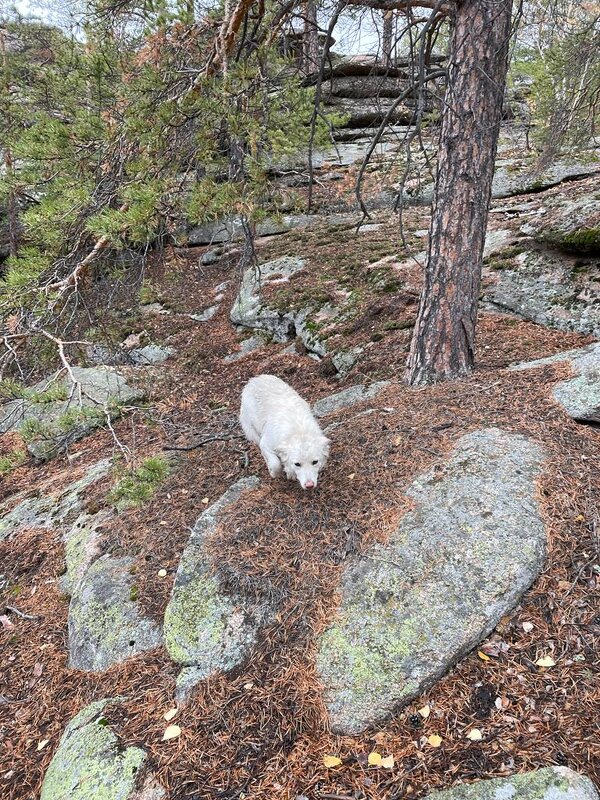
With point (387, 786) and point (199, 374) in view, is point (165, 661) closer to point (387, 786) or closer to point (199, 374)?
point (387, 786)

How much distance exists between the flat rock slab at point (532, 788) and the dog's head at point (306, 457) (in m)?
2.13

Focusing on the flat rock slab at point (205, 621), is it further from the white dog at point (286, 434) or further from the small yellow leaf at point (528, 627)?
the small yellow leaf at point (528, 627)

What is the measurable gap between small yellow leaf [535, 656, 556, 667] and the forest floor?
0.04m

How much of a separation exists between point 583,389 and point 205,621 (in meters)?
3.71

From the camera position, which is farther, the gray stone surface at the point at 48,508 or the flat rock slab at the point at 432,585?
the gray stone surface at the point at 48,508

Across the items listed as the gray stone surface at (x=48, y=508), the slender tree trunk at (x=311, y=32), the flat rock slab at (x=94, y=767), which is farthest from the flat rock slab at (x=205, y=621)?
the slender tree trunk at (x=311, y=32)

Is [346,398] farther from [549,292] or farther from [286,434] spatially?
[549,292]

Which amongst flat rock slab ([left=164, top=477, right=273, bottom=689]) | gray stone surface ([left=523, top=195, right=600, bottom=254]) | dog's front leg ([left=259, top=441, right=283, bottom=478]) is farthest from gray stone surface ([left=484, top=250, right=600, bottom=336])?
flat rock slab ([left=164, top=477, right=273, bottom=689])

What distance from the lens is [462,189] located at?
16.0ft

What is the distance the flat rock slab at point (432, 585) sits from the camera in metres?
2.84

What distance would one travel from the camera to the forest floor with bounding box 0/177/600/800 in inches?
101

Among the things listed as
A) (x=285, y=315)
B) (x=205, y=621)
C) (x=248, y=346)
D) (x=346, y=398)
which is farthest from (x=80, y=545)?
(x=285, y=315)

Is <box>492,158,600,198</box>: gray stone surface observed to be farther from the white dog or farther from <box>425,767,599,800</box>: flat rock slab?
<box>425,767,599,800</box>: flat rock slab

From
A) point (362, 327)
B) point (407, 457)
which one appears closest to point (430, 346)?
point (407, 457)
